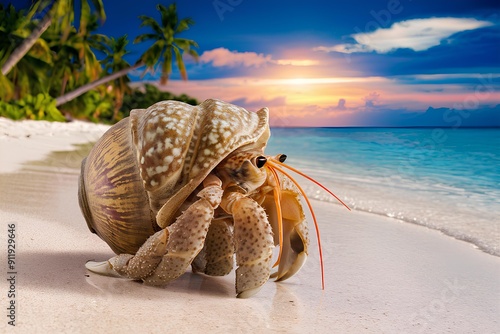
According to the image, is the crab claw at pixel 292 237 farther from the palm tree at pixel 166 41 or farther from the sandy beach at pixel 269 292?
the palm tree at pixel 166 41

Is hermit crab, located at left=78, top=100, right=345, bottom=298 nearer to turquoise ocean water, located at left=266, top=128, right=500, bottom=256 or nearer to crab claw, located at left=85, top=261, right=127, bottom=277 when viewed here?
crab claw, located at left=85, top=261, right=127, bottom=277

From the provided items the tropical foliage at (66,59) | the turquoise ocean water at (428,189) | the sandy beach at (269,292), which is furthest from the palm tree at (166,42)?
the sandy beach at (269,292)

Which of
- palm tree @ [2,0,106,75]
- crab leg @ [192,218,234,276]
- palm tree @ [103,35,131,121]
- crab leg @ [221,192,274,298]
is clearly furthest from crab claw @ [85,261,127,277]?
palm tree @ [103,35,131,121]

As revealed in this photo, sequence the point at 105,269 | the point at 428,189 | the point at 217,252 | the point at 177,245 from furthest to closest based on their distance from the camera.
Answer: the point at 428,189, the point at 217,252, the point at 105,269, the point at 177,245

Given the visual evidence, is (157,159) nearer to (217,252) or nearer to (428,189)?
(217,252)

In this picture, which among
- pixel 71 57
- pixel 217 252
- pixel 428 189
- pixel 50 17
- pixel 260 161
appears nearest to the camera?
pixel 260 161

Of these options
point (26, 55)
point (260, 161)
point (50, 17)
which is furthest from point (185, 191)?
point (26, 55)
